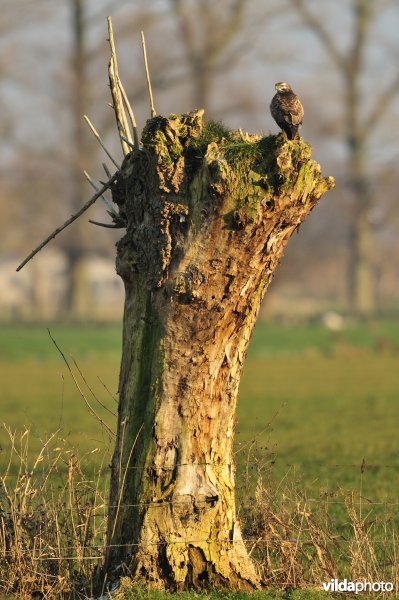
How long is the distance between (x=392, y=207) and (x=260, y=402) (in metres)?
52.1

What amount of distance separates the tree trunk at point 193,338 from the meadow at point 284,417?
0.35 meters

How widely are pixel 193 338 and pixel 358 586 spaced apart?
1.81 meters

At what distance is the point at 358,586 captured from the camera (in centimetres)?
639

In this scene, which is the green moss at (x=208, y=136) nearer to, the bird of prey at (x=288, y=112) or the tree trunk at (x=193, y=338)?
the tree trunk at (x=193, y=338)

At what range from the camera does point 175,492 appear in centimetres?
607


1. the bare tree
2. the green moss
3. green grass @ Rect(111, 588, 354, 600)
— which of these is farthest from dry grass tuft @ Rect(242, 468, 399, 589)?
the bare tree

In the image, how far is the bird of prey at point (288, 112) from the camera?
6465 millimetres

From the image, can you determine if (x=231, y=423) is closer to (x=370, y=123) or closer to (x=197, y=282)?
(x=197, y=282)

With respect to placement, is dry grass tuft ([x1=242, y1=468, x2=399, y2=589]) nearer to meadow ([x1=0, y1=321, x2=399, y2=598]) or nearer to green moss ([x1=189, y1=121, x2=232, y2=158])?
meadow ([x1=0, y1=321, x2=399, y2=598])

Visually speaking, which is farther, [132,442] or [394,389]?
[394,389]

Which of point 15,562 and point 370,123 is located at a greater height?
point 370,123

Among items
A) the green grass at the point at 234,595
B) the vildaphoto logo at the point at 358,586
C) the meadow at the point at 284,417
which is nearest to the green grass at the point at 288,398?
the meadow at the point at 284,417

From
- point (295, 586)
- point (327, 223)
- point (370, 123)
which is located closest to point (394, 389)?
point (295, 586)

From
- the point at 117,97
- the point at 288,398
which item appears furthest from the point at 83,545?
the point at 288,398
